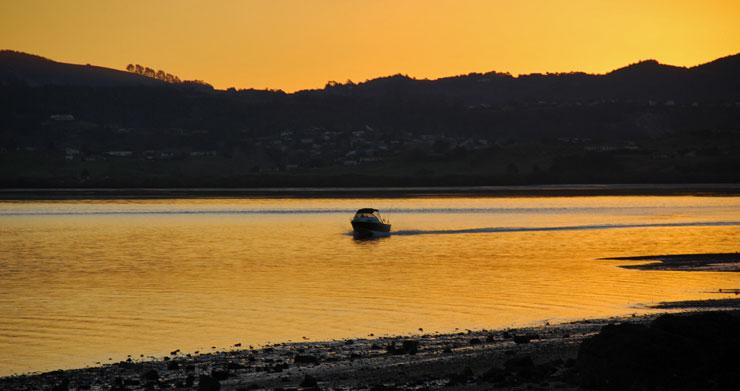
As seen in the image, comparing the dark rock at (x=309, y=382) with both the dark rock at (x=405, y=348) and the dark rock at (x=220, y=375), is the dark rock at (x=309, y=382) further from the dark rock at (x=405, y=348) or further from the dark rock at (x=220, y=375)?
the dark rock at (x=405, y=348)

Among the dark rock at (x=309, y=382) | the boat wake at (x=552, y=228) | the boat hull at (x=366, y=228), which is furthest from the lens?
the boat wake at (x=552, y=228)

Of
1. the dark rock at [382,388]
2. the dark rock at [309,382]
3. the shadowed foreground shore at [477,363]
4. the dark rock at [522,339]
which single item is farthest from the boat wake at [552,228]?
the dark rock at [382,388]

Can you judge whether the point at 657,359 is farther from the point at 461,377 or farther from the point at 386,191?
the point at 386,191

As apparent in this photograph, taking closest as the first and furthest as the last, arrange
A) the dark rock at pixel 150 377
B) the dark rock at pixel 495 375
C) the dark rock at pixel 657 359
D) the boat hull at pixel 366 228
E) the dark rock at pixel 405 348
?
the dark rock at pixel 657 359 → the dark rock at pixel 495 375 → the dark rock at pixel 150 377 → the dark rock at pixel 405 348 → the boat hull at pixel 366 228

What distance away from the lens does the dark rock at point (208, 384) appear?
2381cm

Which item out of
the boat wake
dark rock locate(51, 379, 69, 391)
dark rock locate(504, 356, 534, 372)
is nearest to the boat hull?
the boat wake

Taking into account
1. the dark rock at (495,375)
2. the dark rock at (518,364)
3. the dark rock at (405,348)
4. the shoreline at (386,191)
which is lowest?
the dark rock at (405,348)

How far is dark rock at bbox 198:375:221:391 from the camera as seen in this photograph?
23812mm

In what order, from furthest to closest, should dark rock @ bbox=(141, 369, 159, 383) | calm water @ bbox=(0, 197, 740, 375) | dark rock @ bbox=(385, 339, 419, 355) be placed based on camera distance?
1. calm water @ bbox=(0, 197, 740, 375)
2. dark rock @ bbox=(385, 339, 419, 355)
3. dark rock @ bbox=(141, 369, 159, 383)

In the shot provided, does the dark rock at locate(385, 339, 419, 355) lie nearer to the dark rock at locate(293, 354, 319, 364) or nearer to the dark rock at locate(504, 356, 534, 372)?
the dark rock at locate(293, 354, 319, 364)

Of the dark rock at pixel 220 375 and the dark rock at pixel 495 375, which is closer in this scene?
→ the dark rock at pixel 495 375

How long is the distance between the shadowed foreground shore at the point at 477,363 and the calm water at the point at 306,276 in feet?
9.42

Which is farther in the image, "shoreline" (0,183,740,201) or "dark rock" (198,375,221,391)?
"shoreline" (0,183,740,201)

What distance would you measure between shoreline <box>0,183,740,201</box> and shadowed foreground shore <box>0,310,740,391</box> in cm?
11154
